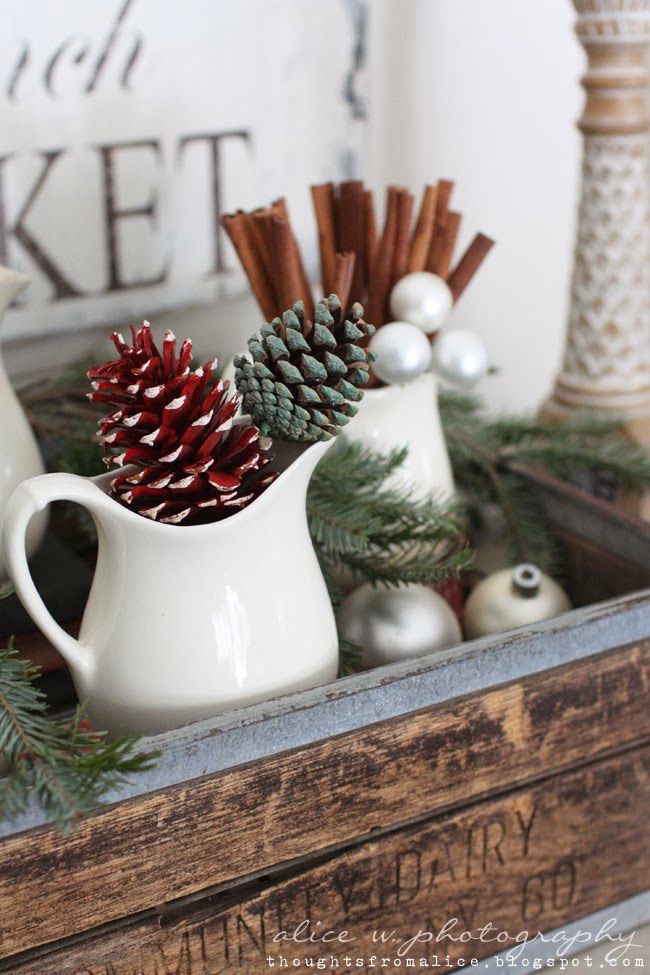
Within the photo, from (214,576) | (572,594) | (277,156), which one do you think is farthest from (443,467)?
(277,156)

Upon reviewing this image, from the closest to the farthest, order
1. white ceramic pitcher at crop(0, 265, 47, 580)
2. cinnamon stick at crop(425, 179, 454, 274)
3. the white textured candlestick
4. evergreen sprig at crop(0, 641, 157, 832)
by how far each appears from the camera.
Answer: evergreen sprig at crop(0, 641, 157, 832) < white ceramic pitcher at crop(0, 265, 47, 580) < cinnamon stick at crop(425, 179, 454, 274) < the white textured candlestick

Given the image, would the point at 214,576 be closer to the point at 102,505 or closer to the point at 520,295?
the point at 102,505

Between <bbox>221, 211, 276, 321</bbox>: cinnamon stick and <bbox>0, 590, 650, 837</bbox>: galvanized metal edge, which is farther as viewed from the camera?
<bbox>221, 211, 276, 321</bbox>: cinnamon stick

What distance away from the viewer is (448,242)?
0.56m

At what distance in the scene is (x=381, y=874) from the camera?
44cm

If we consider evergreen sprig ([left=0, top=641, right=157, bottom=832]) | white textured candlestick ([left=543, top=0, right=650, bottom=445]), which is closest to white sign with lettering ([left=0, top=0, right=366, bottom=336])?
white textured candlestick ([left=543, top=0, right=650, bottom=445])

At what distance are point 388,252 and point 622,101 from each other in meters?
0.25

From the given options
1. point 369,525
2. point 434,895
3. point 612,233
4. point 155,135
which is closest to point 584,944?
point 434,895

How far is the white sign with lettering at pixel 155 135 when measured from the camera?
68 cm

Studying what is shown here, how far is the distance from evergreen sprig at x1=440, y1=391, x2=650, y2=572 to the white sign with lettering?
0.23 meters

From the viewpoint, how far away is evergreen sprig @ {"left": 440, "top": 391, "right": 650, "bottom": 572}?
61cm

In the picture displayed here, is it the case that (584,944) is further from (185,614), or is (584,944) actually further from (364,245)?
(364,245)

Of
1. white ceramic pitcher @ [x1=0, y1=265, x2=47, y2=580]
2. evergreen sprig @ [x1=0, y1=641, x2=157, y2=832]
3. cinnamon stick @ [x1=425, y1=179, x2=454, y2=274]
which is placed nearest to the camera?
evergreen sprig @ [x1=0, y1=641, x2=157, y2=832]

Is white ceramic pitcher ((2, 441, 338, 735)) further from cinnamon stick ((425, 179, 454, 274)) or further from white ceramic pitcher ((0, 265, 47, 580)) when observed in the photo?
cinnamon stick ((425, 179, 454, 274))
